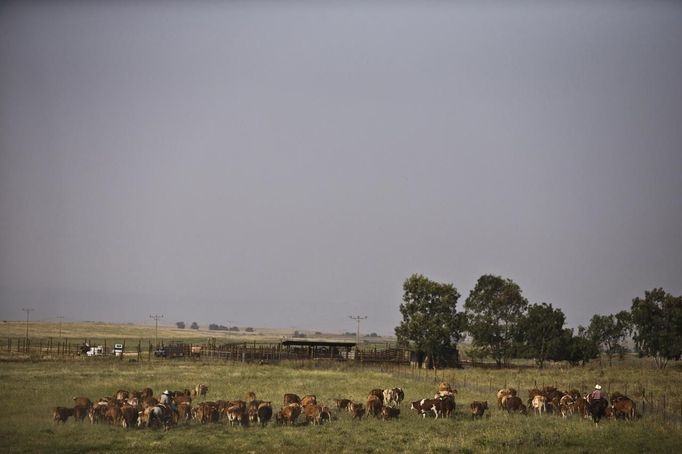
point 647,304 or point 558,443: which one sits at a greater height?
point 647,304

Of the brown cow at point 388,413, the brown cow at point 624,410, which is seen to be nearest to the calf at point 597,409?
the brown cow at point 624,410

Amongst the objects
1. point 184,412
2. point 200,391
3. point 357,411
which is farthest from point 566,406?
point 200,391

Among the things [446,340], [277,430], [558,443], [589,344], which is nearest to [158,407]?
[277,430]

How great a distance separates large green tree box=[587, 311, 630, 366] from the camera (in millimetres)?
80875

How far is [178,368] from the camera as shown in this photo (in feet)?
164

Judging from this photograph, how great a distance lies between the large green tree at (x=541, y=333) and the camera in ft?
222

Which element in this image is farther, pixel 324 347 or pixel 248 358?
pixel 324 347

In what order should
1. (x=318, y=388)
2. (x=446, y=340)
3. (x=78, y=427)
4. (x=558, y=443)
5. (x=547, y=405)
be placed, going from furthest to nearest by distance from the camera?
(x=446, y=340), (x=318, y=388), (x=547, y=405), (x=78, y=427), (x=558, y=443)

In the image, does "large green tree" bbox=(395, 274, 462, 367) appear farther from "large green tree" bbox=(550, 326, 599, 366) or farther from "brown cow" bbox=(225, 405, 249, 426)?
"brown cow" bbox=(225, 405, 249, 426)

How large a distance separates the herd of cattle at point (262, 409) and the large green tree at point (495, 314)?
40359 mm

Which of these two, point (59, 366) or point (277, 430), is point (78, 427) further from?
point (59, 366)

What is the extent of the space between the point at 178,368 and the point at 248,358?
42.1 feet

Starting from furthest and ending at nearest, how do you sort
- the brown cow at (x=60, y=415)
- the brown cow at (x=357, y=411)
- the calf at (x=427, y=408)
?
the calf at (x=427, y=408), the brown cow at (x=357, y=411), the brown cow at (x=60, y=415)

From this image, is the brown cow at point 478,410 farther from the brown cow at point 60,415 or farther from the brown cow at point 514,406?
the brown cow at point 60,415
